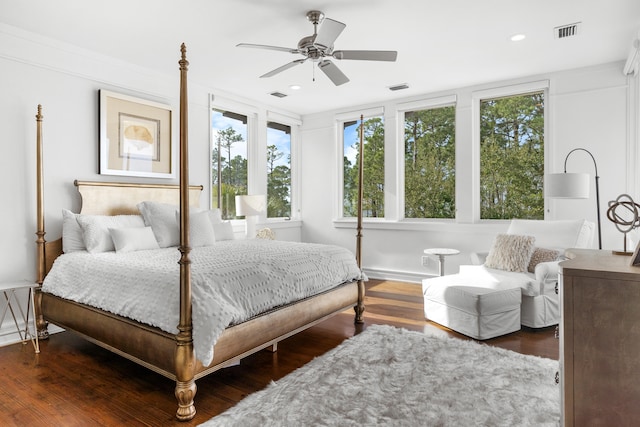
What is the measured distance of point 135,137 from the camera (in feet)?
13.0

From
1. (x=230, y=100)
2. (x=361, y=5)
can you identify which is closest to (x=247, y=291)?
(x=361, y=5)

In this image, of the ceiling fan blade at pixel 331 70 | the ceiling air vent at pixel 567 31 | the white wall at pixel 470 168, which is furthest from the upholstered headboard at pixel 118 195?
the ceiling air vent at pixel 567 31

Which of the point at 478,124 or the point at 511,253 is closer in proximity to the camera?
the point at 511,253

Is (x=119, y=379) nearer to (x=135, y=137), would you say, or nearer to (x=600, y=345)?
(x=135, y=137)

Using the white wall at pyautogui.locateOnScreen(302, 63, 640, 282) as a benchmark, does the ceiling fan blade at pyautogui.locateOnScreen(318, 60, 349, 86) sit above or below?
above

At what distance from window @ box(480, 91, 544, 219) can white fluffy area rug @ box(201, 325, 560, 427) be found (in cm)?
237

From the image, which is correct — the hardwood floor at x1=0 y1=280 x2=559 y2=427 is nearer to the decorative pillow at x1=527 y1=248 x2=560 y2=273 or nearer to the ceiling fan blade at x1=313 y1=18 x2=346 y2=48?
the decorative pillow at x1=527 y1=248 x2=560 y2=273

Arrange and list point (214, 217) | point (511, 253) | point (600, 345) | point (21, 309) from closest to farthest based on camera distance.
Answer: point (600, 345) → point (21, 309) → point (511, 253) → point (214, 217)

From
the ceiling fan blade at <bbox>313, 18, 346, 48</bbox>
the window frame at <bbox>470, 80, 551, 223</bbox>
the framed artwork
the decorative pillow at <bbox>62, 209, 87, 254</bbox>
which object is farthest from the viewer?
the window frame at <bbox>470, 80, 551, 223</bbox>

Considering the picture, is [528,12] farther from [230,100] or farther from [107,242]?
[107,242]

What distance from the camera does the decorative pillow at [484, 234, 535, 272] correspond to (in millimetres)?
3629

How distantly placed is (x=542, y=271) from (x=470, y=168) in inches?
73.4

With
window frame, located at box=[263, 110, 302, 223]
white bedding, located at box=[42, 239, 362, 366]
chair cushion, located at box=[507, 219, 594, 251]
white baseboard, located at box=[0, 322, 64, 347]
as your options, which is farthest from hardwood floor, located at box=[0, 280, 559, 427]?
window frame, located at box=[263, 110, 302, 223]

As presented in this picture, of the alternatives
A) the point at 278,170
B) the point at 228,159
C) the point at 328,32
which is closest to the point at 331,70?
the point at 328,32
